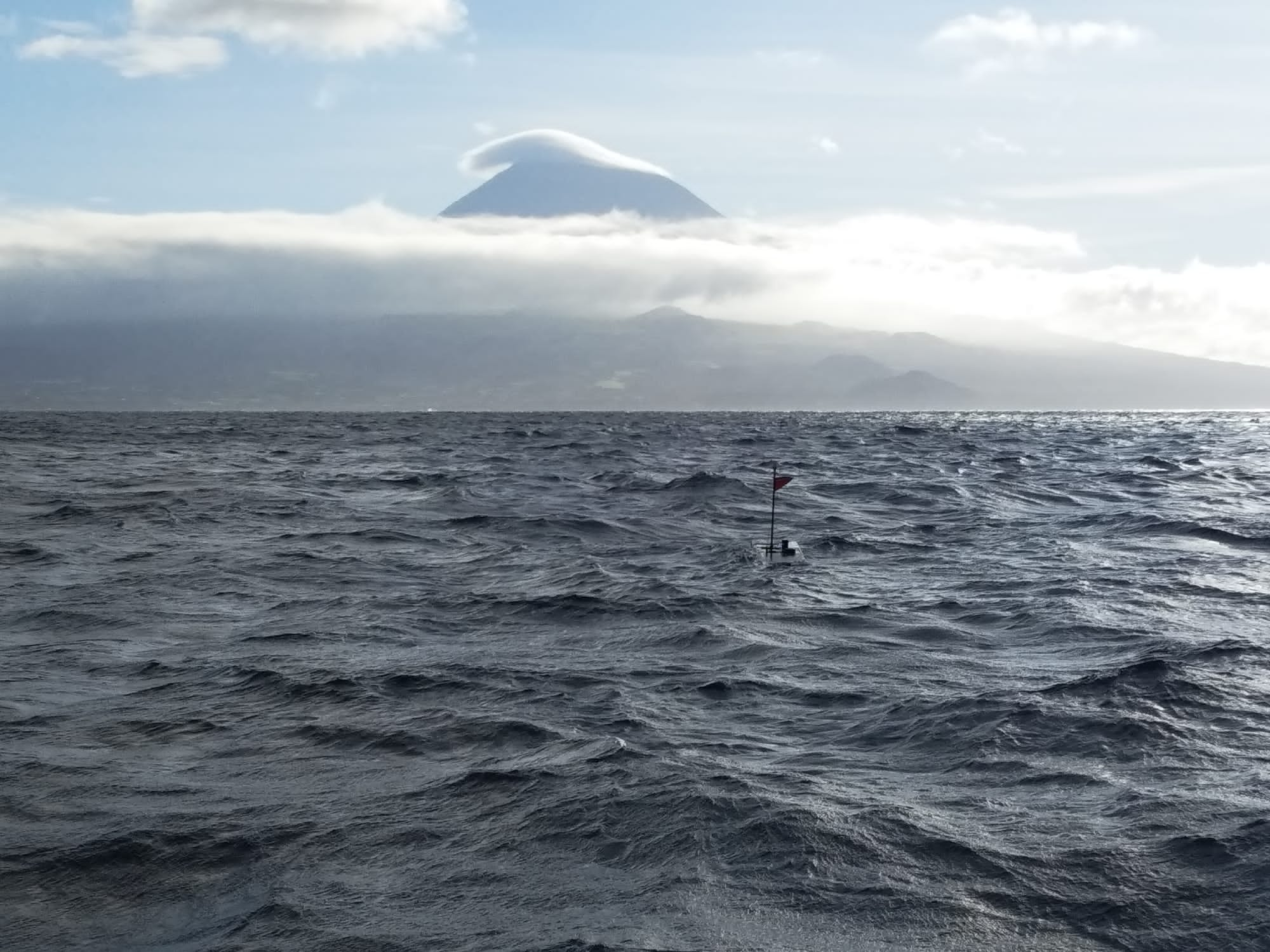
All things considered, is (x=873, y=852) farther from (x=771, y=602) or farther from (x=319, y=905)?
(x=771, y=602)

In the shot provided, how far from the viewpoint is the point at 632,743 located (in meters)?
11.3

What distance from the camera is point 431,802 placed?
970 cm

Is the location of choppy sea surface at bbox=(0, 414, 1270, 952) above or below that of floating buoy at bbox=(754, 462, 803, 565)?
below

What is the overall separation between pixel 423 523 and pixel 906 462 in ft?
120

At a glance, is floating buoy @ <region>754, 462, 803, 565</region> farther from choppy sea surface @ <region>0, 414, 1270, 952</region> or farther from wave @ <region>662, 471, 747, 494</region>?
wave @ <region>662, 471, 747, 494</region>

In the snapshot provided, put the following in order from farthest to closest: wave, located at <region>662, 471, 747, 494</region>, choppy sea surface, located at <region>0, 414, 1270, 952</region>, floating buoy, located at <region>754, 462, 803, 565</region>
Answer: wave, located at <region>662, 471, 747, 494</region> → floating buoy, located at <region>754, 462, 803, 565</region> → choppy sea surface, located at <region>0, 414, 1270, 952</region>

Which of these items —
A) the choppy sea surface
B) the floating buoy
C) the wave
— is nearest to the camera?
the choppy sea surface

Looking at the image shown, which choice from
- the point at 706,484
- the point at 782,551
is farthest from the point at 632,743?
the point at 706,484

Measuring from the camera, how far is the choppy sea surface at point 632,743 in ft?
25.5

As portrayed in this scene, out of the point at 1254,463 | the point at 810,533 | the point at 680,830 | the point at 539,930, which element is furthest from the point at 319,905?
the point at 1254,463

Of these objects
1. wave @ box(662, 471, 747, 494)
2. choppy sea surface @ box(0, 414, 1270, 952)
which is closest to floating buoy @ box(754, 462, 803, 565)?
choppy sea surface @ box(0, 414, 1270, 952)

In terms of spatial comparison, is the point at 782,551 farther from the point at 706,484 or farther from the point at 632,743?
the point at 706,484

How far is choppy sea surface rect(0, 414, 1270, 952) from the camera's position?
7.78 meters

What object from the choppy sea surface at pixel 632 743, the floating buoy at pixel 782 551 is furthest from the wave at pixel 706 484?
the floating buoy at pixel 782 551
